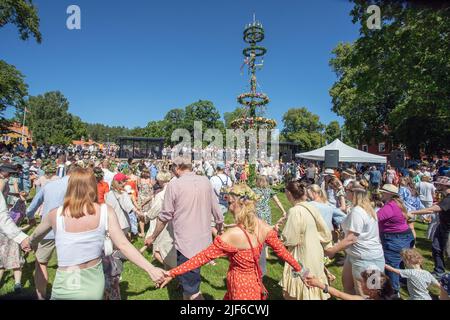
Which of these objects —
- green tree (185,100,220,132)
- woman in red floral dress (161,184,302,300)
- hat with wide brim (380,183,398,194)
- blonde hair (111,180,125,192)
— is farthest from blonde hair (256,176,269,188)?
green tree (185,100,220,132)

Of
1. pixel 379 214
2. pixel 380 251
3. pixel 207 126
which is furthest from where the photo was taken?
pixel 207 126

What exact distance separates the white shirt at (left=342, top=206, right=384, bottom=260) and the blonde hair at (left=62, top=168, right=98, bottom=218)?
112 inches

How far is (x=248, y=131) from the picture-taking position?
2505 cm

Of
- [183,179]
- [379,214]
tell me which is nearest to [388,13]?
[379,214]

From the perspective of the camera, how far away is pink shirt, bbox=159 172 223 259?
3.34 m

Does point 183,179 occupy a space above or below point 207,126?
below

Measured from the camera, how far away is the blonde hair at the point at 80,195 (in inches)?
84.4

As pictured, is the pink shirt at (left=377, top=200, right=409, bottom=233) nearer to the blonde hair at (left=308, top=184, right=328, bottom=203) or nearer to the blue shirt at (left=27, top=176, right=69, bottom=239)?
the blonde hair at (left=308, top=184, right=328, bottom=203)

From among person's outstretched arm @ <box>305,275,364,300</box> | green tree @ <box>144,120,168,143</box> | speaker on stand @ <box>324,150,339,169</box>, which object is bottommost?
person's outstretched arm @ <box>305,275,364,300</box>

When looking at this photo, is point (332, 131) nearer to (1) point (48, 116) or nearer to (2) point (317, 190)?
(1) point (48, 116)

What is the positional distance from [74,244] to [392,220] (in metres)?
4.22

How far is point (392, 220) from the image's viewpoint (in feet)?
13.4
